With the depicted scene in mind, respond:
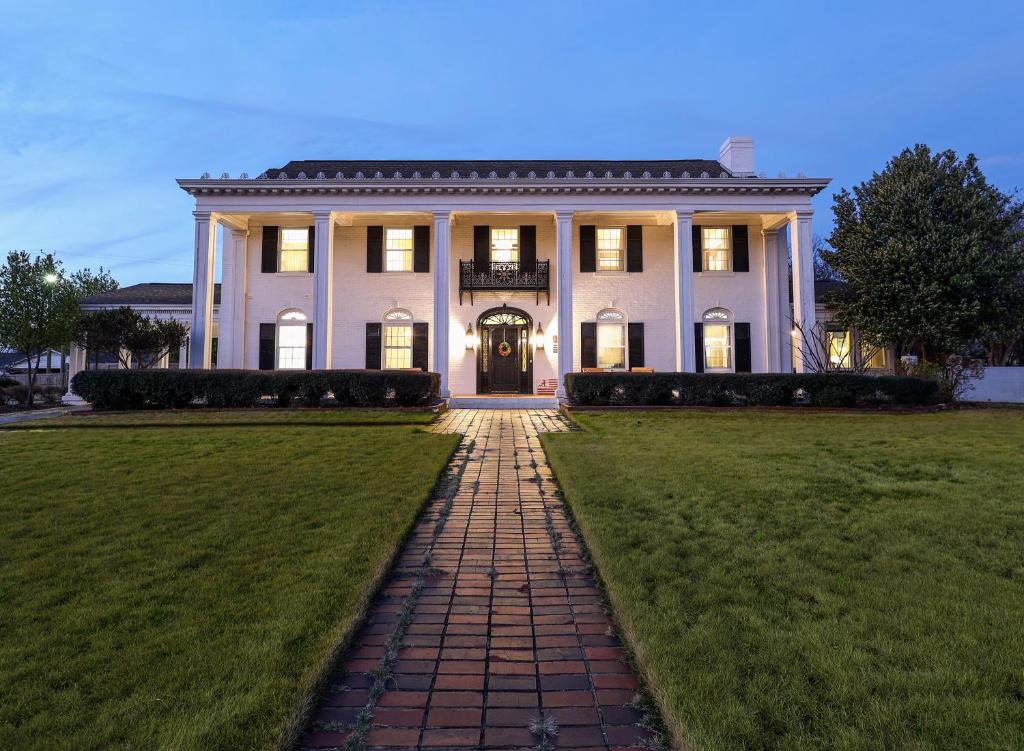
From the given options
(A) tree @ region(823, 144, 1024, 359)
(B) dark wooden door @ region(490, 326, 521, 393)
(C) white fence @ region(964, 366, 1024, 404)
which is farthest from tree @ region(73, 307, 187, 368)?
(C) white fence @ region(964, 366, 1024, 404)

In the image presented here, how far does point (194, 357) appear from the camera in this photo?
56.1 ft

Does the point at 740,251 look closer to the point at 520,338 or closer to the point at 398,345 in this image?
the point at 520,338

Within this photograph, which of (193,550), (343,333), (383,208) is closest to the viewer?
(193,550)

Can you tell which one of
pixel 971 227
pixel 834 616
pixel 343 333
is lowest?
pixel 834 616

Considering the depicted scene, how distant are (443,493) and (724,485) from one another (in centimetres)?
288

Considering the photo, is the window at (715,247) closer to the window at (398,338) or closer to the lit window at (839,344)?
the lit window at (839,344)

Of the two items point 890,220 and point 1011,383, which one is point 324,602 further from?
point 1011,383

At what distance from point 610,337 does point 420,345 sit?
6.79 meters

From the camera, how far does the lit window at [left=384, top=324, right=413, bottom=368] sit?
63.9 ft

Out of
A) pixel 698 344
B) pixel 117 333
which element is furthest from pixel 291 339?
pixel 698 344

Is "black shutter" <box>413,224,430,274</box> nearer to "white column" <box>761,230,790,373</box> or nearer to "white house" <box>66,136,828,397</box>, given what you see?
"white house" <box>66,136,828,397</box>

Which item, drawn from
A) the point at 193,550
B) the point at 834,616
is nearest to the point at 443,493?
the point at 193,550

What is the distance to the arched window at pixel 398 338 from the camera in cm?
1950

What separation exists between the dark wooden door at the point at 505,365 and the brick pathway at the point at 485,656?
1501cm
